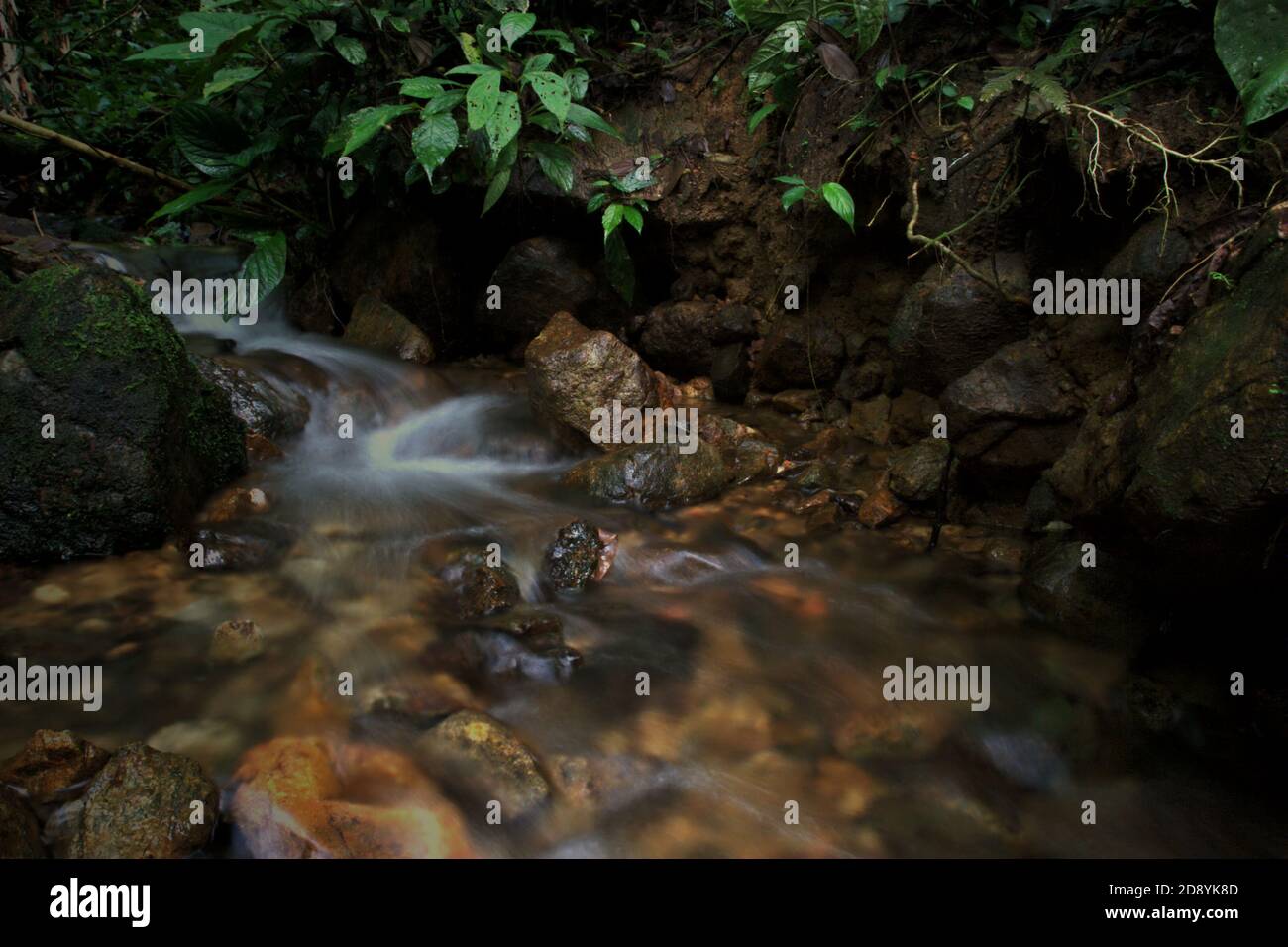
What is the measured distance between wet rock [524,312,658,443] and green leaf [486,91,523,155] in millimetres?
1230

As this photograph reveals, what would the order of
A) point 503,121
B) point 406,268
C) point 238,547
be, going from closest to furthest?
point 238,547 → point 503,121 → point 406,268

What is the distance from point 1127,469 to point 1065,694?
89cm

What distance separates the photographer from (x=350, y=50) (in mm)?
5074

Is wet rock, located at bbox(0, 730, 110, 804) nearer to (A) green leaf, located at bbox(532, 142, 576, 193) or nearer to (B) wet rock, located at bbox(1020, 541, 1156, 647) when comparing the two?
(B) wet rock, located at bbox(1020, 541, 1156, 647)

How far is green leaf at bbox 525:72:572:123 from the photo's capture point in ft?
14.3

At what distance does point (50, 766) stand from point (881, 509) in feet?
11.9

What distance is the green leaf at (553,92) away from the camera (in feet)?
14.3

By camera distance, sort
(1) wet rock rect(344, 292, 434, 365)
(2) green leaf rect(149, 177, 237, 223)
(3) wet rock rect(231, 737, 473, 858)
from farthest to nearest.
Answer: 1. (1) wet rock rect(344, 292, 434, 365)
2. (2) green leaf rect(149, 177, 237, 223)
3. (3) wet rock rect(231, 737, 473, 858)

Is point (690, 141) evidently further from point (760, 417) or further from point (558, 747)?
point (558, 747)

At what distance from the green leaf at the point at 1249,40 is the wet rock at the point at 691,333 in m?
3.00

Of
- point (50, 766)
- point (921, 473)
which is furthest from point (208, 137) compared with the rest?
point (921, 473)

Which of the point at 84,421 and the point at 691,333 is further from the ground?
the point at 691,333

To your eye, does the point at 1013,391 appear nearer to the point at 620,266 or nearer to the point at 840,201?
the point at 840,201

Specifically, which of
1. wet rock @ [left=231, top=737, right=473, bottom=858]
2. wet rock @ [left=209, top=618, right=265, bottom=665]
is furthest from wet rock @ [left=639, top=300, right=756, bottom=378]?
wet rock @ [left=231, top=737, right=473, bottom=858]
